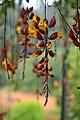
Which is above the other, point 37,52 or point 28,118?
point 37,52

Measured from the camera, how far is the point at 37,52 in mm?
854

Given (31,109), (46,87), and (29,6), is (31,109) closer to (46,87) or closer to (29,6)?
(29,6)

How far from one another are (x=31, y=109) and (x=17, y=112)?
0.19m

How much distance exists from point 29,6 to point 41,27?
354 mm

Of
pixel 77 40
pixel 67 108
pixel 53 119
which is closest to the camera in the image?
pixel 77 40

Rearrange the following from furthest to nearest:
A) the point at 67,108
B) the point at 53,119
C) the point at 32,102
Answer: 1. the point at 53,119
2. the point at 32,102
3. the point at 67,108

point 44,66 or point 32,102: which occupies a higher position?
point 44,66

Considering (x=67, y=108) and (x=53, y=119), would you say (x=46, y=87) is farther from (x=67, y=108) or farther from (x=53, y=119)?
(x=53, y=119)

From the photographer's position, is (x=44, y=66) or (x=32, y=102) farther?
(x=32, y=102)

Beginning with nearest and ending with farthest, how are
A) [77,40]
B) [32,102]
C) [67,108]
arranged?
1. [77,40]
2. [67,108]
3. [32,102]

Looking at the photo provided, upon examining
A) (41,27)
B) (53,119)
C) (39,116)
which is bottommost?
(53,119)

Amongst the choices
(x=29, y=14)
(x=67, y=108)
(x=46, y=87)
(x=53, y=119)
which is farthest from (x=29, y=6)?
(x=53, y=119)

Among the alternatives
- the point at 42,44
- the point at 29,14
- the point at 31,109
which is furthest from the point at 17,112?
the point at 42,44

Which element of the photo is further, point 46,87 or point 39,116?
point 39,116
